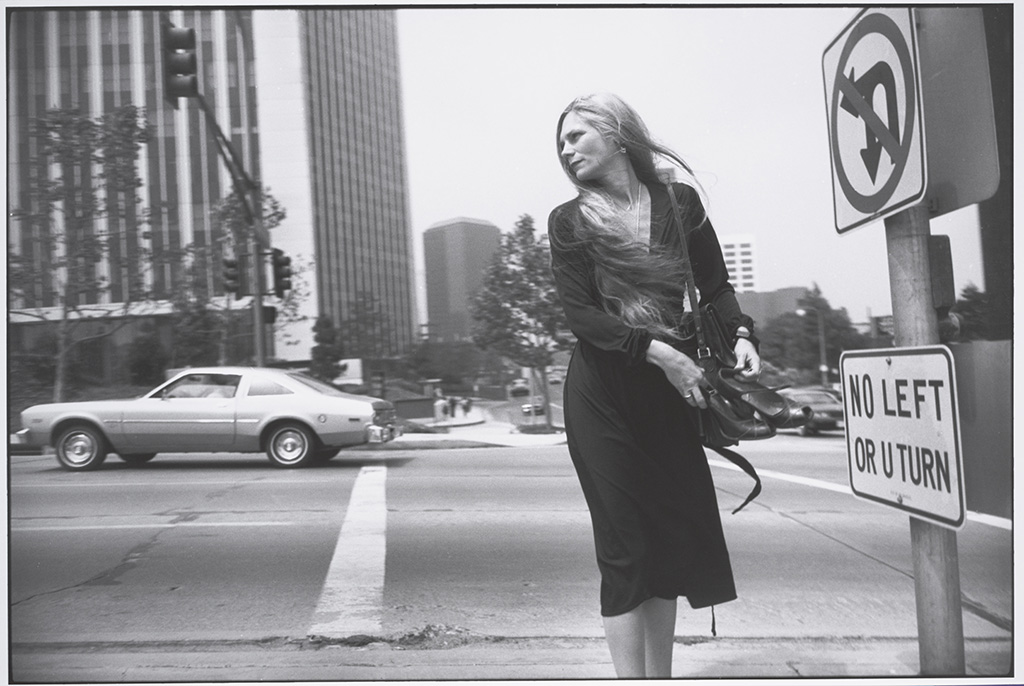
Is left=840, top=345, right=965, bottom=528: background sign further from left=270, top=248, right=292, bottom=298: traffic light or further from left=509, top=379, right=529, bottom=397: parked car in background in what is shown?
left=270, top=248, right=292, bottom=298: traffic light

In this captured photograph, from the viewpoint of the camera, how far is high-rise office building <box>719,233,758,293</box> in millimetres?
3465

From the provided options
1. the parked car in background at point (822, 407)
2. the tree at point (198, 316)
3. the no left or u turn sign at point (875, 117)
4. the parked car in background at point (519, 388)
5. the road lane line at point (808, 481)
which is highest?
the no left or u turn sign at point (875, 117)

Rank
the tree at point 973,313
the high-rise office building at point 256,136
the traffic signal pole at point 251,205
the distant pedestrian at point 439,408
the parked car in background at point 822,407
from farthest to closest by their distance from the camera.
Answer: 1. the distant pedestrian at point 439,408
2. the traffic signal pole at point 251,205
3. the high-rise office building at point 256,136
4. the tree at point 973,313
5. the parked car in background at point 822,407

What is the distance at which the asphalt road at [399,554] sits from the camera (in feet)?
10.9

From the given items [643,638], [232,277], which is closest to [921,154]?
[643,638]

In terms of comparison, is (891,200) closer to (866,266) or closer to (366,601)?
(866,266)

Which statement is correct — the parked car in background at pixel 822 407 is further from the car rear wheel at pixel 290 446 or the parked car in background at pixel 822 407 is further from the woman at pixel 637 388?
the car rear wheel at pixel 290 446

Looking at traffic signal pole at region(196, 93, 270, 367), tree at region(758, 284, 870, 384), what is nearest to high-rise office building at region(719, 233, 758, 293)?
tree at region(758, 284, 870, 384)

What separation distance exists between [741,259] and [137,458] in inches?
104

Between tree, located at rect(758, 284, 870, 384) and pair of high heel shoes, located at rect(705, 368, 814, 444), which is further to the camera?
tree, located at rect(758, 284, 870, 384)

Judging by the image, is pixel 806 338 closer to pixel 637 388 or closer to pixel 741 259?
pixel 741 259

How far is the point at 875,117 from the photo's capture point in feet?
9.08

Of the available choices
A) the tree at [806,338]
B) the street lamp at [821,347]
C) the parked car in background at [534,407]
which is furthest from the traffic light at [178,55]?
the street lamp at [821,347]

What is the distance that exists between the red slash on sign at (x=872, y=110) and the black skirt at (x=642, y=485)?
100cm
